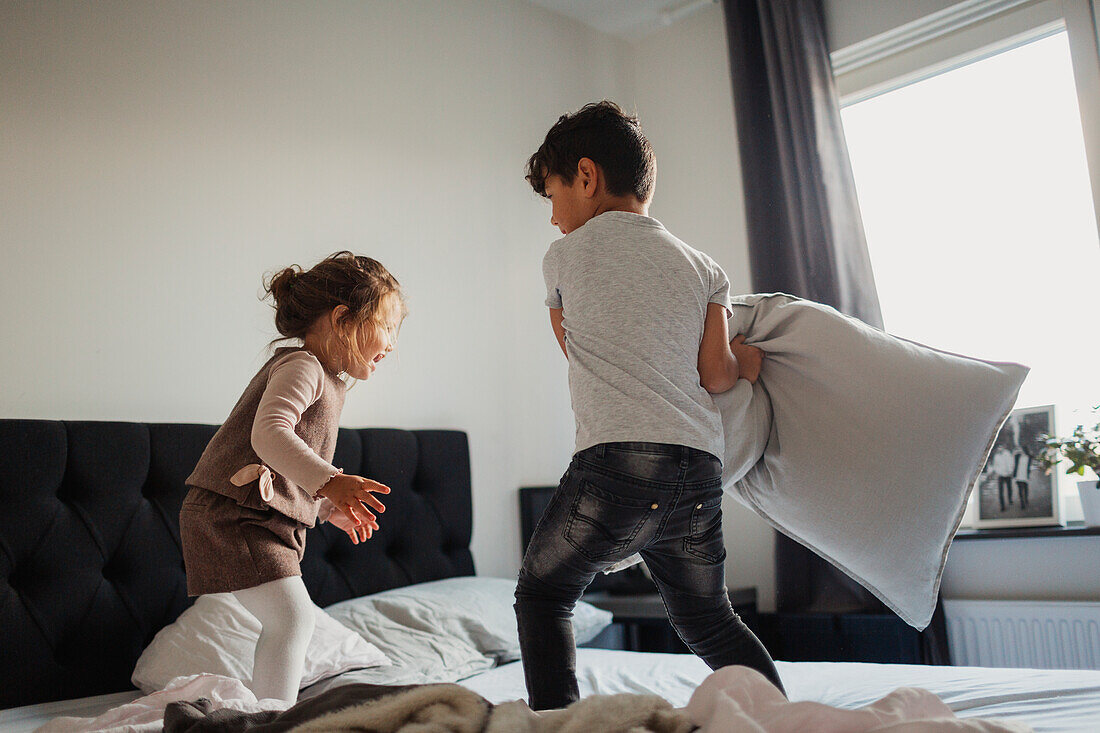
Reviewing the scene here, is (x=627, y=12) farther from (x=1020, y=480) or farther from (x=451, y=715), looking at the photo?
(x=451, y=715)

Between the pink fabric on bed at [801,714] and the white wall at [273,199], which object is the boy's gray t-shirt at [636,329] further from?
the white wall at [273,199]

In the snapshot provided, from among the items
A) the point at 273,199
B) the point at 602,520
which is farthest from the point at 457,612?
the point at 273,199

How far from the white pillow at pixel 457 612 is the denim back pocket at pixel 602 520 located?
2.75ft

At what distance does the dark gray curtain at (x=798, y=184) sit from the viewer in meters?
2.79

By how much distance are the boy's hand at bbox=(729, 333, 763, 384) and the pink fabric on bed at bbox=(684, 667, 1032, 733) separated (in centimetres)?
71

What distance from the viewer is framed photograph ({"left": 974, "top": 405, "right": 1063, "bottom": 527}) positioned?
8.22 feet

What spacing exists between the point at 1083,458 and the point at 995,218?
86 cm

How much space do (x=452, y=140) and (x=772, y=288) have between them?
3.97 ft

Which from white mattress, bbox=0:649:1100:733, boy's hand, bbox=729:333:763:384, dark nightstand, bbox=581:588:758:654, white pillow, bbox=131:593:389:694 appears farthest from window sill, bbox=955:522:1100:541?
white pillow, bbox=131:593:389:694

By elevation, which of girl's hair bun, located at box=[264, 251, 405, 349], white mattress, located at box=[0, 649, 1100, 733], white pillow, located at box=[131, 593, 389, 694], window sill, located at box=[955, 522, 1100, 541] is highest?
girl's hair bun, located at box=[264, 251, 405, 349]

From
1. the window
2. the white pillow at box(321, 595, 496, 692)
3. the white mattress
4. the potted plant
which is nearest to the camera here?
the white mattress

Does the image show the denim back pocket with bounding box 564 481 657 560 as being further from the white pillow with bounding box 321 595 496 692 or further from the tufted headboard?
the tufted headboard

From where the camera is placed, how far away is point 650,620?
2.63 metres

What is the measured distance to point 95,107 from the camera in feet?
7.00
